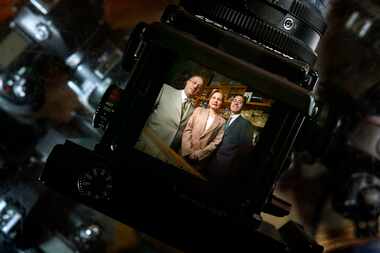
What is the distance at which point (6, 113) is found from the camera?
7.75ft

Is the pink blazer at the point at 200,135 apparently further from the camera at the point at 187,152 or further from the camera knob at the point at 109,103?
the camera knob at the point at 109,103

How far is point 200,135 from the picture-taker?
2.45 feet

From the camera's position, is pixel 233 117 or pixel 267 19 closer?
pixel 233 117

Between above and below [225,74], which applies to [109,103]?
below

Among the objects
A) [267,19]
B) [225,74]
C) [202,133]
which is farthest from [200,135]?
[267,19]

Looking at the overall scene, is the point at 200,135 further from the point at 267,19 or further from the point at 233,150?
the point at 267,19

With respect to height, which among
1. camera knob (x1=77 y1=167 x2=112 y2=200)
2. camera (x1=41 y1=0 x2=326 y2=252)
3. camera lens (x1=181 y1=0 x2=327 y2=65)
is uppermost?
camera lens (x1=181 y1=0 x2=327 y2=65)

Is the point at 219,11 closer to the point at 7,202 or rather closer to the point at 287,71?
the point at 287,71

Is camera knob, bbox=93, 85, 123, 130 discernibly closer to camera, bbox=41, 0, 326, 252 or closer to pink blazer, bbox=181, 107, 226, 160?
camera, bbox=41, 0, 326, 252

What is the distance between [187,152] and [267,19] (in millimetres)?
319

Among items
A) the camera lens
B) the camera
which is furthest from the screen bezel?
the camera lens

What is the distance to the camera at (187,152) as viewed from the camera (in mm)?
709

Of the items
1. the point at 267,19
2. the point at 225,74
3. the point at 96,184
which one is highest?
the point at 267,19

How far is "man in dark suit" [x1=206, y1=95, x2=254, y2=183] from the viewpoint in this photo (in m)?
0.73
